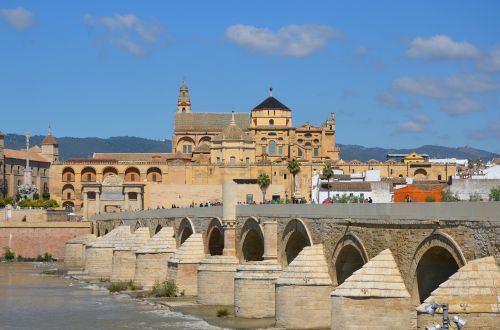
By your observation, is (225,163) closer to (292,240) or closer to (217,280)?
(217,280)

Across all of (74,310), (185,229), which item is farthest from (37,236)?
(74,310)

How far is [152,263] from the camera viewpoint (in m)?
55.0

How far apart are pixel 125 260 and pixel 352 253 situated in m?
30.4

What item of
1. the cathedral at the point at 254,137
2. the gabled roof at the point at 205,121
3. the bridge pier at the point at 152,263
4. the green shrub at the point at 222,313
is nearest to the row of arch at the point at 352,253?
the green shrub at the point at 222,313

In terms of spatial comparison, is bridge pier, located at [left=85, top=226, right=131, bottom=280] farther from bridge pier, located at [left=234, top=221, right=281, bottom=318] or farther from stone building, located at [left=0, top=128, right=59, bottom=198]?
stone building, located at [left=0, top=128, right=59, bottom=198]

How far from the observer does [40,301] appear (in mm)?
→ 50906

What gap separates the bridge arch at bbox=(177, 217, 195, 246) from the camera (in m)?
54.2

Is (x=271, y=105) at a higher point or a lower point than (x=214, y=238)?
higher

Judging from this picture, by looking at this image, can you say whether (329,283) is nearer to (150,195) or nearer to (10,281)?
(10,281)

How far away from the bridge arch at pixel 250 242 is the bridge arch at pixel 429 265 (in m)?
15.8

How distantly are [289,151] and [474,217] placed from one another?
106079mm

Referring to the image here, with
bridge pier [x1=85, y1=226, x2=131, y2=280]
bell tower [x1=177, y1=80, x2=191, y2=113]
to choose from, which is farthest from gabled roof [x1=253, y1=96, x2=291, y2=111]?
bridge pier [x1=85, y1=226, x2=131, y2=280]

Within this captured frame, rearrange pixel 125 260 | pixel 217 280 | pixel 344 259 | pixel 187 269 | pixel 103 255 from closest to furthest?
pixel 344 259 → pixel 217 280 → pixel 187 269 → pixel 125 260 → pixel 103 255

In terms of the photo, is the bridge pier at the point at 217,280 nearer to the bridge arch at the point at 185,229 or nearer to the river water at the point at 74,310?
the river water at the point at 74,310
